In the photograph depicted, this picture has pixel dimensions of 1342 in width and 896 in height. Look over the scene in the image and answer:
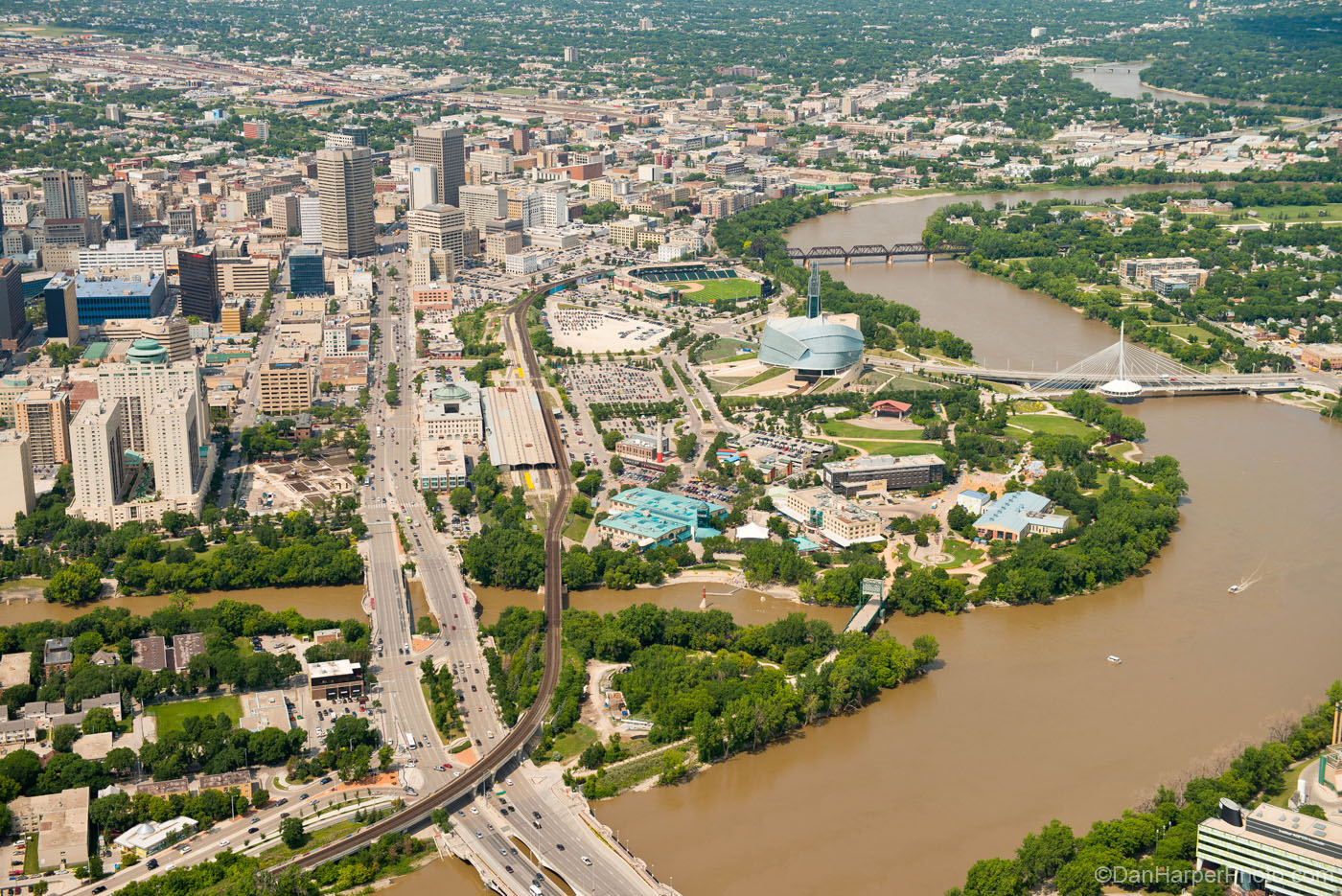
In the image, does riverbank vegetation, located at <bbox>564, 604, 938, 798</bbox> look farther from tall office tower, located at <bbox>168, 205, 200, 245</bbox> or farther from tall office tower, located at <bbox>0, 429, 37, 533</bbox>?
tall office tower, located at <bbox>168, 205, 200, 245</bbox>

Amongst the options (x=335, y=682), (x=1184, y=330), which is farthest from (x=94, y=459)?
(x=1184, y=330)

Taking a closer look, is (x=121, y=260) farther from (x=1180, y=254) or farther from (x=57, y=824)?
(x=1180, y=254)

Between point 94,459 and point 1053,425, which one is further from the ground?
point 94,459

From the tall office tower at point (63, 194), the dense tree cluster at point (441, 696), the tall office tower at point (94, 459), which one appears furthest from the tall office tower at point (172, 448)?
the tall office tower at point (63, 194)

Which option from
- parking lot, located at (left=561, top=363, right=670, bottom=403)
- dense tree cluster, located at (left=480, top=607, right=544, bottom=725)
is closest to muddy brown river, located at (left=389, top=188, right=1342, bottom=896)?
dense tree cluster, located at (left=480, top=607, right=544, bottom=725)

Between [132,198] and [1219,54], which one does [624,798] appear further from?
[1219,54]
